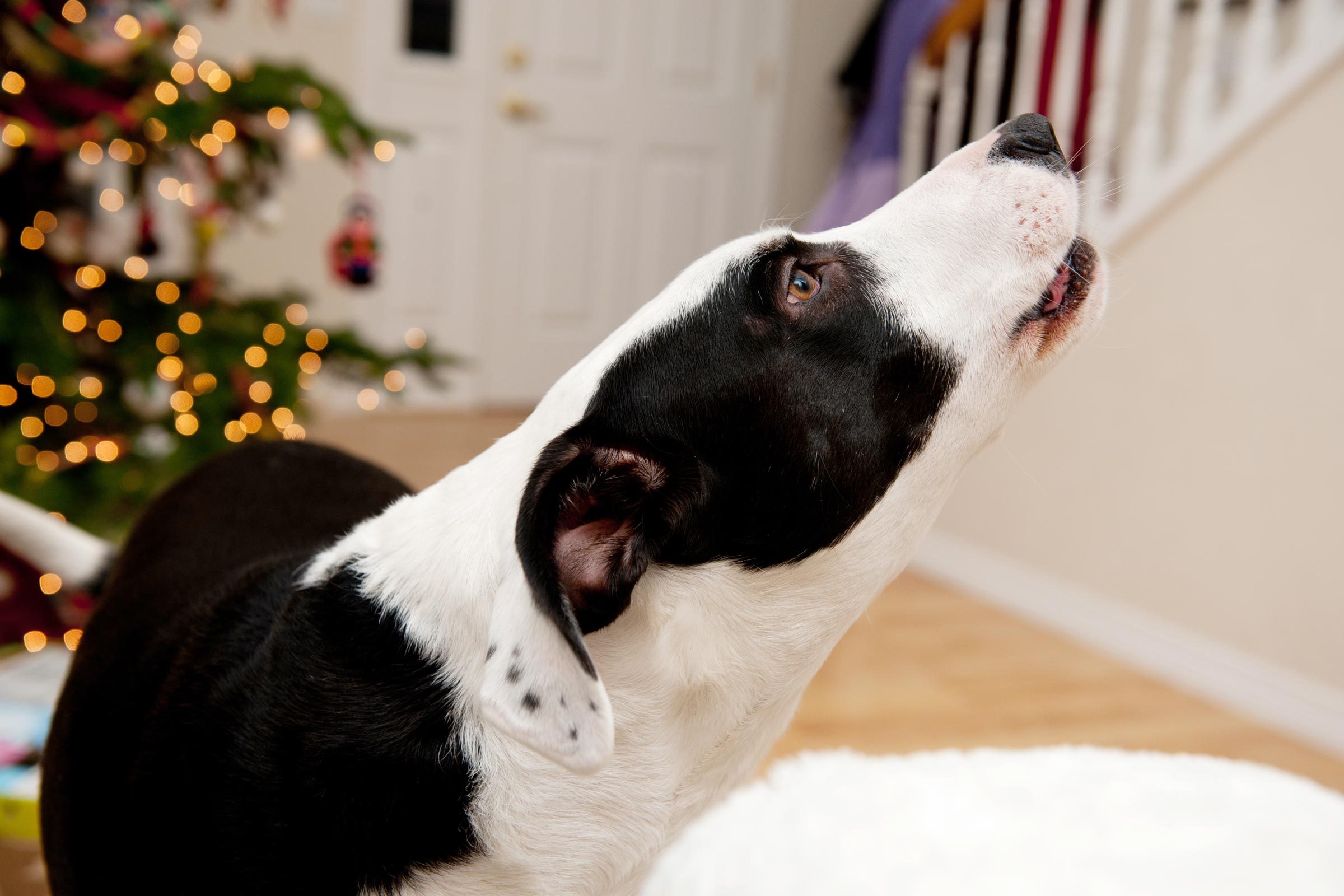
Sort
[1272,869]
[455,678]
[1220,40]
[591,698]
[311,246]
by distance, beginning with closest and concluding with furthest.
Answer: [1272,869] < [591,698] < [455,678] < [1220,40] < [311,246]

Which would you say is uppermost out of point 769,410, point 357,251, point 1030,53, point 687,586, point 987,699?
point 1030,53

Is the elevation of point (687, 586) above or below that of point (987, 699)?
above

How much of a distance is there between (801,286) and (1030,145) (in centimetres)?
29

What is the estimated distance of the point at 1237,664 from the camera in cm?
259

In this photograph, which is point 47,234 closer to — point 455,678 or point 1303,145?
point 455,678

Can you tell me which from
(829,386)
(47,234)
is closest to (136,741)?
(829,386)

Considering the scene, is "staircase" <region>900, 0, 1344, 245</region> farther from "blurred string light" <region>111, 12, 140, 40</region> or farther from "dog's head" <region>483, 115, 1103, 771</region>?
"blurred string light" <region>111, 12, 140, 40</region>

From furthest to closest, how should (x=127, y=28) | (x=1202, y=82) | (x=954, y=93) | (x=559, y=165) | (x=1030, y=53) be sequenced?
(x=559, y=165), (x=954, y=93), (x=1030, y=53), (x=1202, y=82), (x=127, y=28)

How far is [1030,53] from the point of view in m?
3.20

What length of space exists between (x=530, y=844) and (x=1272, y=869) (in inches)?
22.8

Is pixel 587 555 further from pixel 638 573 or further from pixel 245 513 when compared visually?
pixel 245 513

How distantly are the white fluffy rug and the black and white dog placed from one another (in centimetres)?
31

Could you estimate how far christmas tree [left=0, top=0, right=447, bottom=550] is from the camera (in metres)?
2.08

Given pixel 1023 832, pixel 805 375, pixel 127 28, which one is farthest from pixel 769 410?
pixel 127 28
